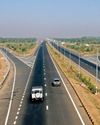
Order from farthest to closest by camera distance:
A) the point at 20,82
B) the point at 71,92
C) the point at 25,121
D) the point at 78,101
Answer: the point at 20,82 → the point at 71,92 → the point at 78,101 → the point at 25,121

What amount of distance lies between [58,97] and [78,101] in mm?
4635

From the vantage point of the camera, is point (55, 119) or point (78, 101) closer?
point (55, 119)

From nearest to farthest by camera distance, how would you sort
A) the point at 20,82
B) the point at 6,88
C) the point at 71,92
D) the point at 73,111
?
the point at 73,111 → the point at 71,92 → the point at 6,88 → the point at 20,82

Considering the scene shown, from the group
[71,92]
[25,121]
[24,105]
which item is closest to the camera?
[25,121]

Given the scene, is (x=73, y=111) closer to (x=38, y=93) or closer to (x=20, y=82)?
(x=38, y=93)

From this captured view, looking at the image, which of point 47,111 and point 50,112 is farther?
point 47,111

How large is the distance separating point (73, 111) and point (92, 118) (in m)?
5.19

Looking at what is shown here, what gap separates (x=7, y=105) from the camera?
5506 centimetres

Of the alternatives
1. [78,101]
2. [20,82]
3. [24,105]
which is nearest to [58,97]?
[78,101]

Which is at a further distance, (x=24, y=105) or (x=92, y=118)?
(x=24, y=105)

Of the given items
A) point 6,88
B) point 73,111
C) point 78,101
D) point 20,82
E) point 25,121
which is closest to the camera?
point 25,121

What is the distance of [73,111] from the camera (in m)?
49.1

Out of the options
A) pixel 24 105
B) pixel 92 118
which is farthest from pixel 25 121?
pixel 24 105

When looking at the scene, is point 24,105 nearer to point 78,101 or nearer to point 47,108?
point 47,108
